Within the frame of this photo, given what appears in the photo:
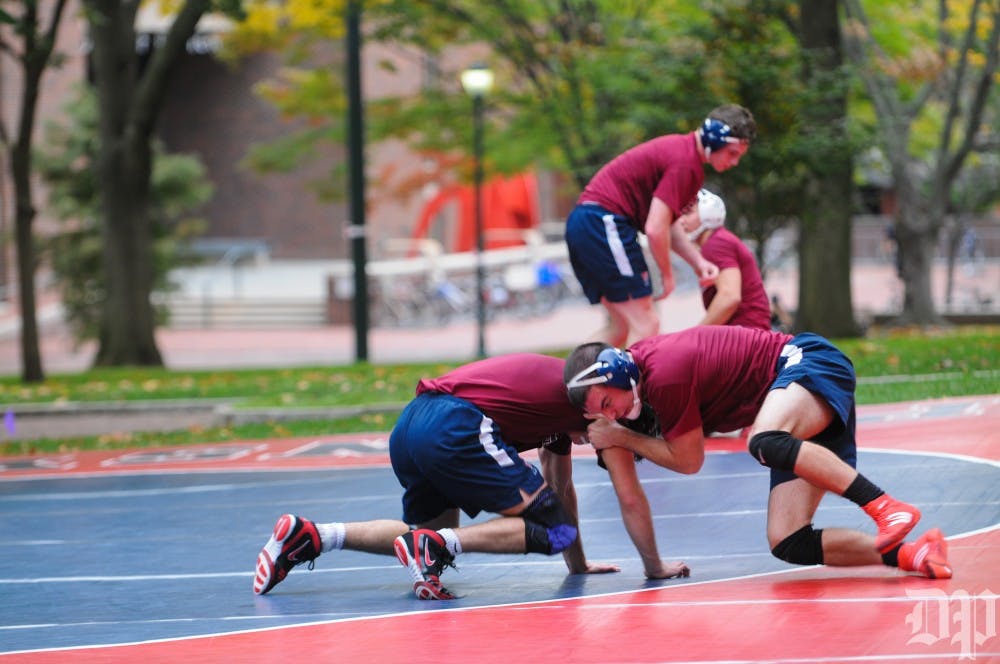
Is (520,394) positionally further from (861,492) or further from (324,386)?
(324,386)

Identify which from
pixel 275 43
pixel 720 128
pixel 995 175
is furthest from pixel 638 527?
pixel 995 175

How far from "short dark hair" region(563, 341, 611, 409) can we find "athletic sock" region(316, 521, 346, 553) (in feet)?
4.05

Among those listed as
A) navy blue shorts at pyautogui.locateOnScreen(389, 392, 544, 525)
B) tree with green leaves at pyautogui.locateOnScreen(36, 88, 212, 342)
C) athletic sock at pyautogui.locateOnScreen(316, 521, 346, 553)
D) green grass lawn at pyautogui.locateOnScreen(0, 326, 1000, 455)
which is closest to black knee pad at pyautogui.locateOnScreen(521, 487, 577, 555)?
navy blue shorts at pyautogui.locateOnScreen(389, 392, 544, 525)

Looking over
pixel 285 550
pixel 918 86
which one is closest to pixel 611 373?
pixel 285 550

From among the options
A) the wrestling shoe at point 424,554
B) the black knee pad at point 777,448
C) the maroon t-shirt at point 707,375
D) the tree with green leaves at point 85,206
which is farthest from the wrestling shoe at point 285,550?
the tree with green leaves at point 85,206

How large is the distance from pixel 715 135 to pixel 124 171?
15118 millimetres

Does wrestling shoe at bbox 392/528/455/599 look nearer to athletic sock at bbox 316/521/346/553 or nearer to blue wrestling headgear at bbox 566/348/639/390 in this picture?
athletic sock at bbox 316/521/346/553

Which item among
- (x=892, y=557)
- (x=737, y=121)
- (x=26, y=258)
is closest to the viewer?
(x=892, y=557)

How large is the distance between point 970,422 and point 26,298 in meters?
13.5

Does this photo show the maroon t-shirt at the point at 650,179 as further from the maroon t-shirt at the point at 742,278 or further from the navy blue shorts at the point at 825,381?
the navy blue shorts at the point at 825,381

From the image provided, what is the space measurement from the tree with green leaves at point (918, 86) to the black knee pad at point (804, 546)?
14760 mm

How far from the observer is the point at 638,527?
612 cm

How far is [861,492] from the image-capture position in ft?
18.7

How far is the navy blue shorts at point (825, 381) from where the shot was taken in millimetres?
5836
